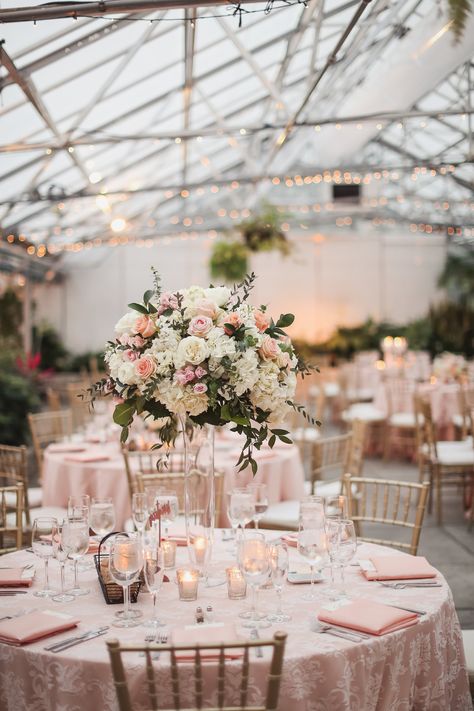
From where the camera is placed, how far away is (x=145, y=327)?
2.69 metres

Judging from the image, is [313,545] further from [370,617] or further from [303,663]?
[303,663]

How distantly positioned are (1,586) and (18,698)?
563 millimetres

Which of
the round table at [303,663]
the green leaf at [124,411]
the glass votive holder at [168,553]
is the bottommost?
the round table at [303,663]

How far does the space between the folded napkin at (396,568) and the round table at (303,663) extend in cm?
8

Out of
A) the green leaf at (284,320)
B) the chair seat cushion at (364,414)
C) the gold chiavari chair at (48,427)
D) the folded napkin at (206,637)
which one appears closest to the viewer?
the folded napkin at (206,637)

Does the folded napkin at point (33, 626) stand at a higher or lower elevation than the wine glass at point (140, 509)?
lower

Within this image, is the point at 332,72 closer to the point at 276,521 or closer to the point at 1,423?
the point at 1,423

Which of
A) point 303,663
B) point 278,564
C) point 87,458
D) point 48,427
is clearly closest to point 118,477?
point 87,458

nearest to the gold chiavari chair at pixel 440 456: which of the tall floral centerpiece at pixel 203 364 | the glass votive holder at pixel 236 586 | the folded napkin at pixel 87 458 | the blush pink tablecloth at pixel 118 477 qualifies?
the blush pink tablecloth at pixel 118 477

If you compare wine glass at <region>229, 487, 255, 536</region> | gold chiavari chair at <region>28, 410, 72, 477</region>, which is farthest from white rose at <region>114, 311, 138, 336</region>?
gold chiavari chair at <region>28, 410, 72, 477</region>

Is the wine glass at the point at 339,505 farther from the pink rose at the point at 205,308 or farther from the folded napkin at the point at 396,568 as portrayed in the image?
the pink rose at the point at 205,308

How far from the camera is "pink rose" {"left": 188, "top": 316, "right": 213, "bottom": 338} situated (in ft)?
8.61

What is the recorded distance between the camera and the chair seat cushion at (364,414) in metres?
10.2

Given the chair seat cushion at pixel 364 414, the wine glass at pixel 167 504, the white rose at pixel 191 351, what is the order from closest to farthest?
the white rose at pixel 191 351
the wine glass at pixel 167 504
the chair seat cushion at pixel 364 414
